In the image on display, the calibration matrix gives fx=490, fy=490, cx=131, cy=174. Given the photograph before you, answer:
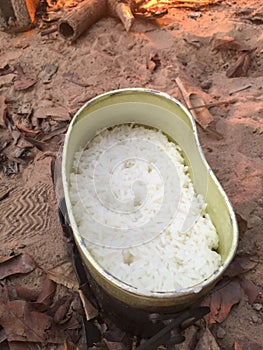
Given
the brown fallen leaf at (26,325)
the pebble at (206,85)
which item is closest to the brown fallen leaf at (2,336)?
the brown fallen leaf at (26,325)

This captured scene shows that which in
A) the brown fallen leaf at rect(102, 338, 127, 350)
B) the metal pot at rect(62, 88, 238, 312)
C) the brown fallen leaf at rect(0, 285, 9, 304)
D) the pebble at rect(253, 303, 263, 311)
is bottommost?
the pebble at rect(253, 303, 263, 311)

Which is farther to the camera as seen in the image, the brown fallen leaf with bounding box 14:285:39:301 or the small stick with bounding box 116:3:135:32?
the small stick with bounding box 116:3:135:32

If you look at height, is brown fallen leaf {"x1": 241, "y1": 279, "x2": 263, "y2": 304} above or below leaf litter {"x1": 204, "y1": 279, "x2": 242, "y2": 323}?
below

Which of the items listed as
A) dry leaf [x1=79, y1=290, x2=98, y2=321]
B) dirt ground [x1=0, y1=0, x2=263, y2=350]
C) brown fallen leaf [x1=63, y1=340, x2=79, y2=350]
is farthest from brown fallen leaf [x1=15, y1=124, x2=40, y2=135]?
brown fallen leaf [x1=63, y1=340, x2=79, y2=350]

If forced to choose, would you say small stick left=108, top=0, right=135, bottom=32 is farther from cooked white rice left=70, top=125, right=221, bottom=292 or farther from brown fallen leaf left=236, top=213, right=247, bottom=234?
brown fallen leaf left=236, top=213, right=247, bottom=234

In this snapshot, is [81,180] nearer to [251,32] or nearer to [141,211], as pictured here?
[141,211]

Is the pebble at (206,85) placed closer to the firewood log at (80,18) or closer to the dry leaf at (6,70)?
the firewood log at (80,18)

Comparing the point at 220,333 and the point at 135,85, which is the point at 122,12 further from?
the point at 220,333
